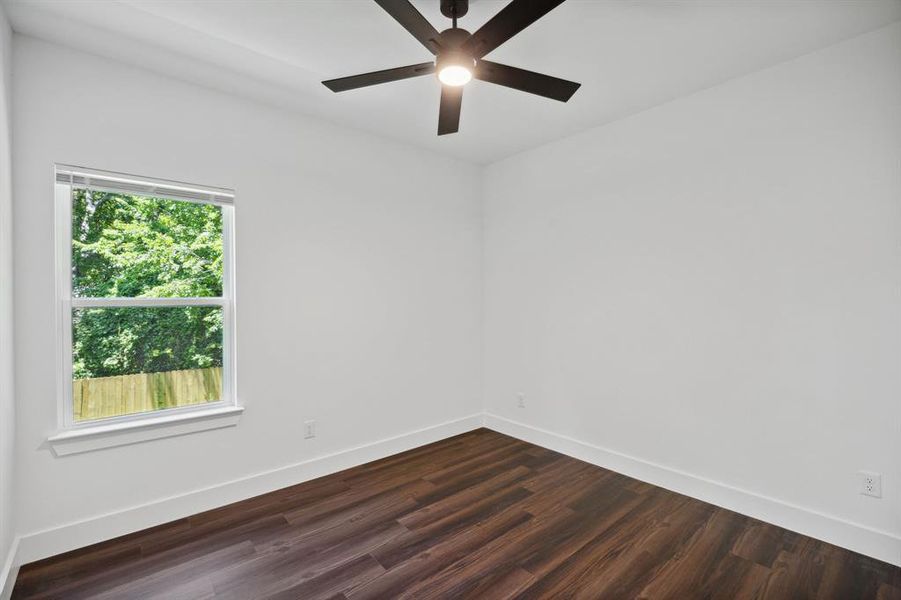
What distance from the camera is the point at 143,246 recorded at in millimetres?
2576

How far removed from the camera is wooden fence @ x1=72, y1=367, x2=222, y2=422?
7.89 ft

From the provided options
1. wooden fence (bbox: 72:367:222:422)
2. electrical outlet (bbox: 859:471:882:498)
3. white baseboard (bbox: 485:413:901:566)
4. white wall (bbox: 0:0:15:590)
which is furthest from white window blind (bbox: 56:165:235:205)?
electrical outlet (bbox: 859:471:882:498)

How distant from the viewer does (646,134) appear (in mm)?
3148

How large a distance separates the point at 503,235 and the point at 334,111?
1.90 meters

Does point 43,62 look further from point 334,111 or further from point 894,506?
point 894,506

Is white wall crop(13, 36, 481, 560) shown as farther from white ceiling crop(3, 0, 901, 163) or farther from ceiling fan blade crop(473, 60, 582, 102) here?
ceiling fan blade crop(473, 60, 582, 102)

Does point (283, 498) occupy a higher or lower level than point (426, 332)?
lower

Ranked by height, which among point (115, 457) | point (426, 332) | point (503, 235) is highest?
point (503, 235)

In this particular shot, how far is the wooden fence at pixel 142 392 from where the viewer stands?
2406 mm

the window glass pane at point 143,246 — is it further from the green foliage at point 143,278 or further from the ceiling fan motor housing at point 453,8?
the ceiling fan motor housing at point 453,8

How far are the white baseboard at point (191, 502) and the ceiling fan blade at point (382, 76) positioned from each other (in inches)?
98.4

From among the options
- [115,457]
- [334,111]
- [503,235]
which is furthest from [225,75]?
[503,235]

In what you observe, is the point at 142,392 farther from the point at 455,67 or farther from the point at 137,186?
the point at 455,67

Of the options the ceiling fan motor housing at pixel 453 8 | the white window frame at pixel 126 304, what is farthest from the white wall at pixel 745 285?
the white window frame at pixel 126 304
